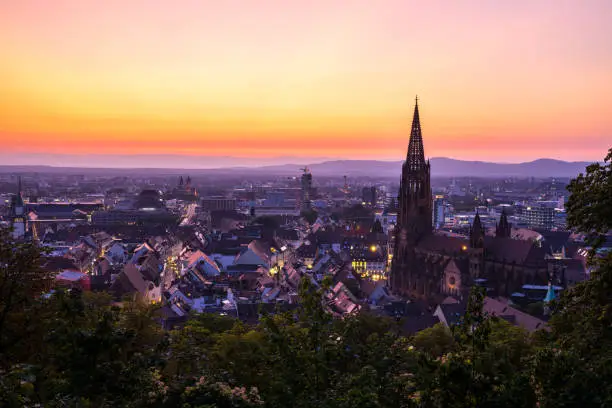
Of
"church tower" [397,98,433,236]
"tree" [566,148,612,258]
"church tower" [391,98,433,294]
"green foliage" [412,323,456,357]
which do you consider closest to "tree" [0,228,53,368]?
"tree" [566,148,612,258]

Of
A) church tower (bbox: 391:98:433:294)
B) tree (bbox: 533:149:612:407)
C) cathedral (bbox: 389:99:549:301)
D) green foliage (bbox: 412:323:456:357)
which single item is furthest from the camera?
church tower (bbox: 391:98:433:294)

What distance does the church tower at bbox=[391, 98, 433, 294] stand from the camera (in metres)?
86.2

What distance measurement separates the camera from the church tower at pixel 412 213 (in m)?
86.2

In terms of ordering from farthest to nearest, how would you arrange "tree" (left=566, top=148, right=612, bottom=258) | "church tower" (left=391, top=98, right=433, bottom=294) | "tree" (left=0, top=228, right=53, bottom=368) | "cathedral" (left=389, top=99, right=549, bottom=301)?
"church tower" (left=391, top=98, right=433, bottom=294) < "cathedral" (left=389, top=99, right=549, bottom=301) < "tree" (left=566, top=148, right=612, bottom=258) < "tree" (left=0, top=228, right=53, bottom=368)

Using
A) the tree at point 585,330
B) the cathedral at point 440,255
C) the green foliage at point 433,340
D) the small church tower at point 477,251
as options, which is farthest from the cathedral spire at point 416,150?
the tree at point 585,330

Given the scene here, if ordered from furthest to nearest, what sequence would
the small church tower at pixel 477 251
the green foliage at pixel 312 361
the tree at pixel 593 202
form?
the small church tower at pixel 477 251, the tree at pixel 593 202, the green foliage at pixel 312 361

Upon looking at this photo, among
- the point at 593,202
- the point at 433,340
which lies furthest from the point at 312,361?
the point at 433,340

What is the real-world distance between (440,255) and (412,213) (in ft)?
27.5

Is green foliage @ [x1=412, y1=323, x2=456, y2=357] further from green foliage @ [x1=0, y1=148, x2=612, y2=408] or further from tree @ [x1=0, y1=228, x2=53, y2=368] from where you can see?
tree @ [x1=0, y1=228, x2=53, y2=368]

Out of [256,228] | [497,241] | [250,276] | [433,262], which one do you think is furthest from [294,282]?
[256,228]

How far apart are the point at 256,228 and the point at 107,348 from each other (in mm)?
131756

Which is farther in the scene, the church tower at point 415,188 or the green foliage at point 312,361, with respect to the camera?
the church tower at point 415,188

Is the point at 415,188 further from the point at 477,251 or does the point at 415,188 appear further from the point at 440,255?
the point at 477,251

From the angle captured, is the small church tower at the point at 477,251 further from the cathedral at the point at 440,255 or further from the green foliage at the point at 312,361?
the green foliage at the point at 312,361
